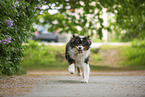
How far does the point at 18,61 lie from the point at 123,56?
13.8 m

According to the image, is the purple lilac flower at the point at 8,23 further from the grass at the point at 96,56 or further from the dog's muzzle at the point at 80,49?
the grass at the point at 96,56

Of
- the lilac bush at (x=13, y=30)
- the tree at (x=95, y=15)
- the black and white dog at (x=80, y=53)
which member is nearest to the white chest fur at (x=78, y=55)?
the black and white dog at (x=80, y=53)

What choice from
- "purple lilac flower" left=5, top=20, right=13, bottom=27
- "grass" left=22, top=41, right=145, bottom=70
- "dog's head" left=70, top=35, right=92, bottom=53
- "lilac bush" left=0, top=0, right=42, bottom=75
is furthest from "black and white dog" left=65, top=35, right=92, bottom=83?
"grass" left=22, top=41, right=145, bottom=70

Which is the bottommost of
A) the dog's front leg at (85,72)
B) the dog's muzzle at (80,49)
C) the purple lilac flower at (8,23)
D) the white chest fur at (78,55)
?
the dog's front leg at (85,72)

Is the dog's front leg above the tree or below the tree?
below

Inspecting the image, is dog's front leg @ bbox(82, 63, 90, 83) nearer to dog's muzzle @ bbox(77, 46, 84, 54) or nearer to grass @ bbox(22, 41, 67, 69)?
dog's muzzle @ bbox(77, 46, 84, 54)

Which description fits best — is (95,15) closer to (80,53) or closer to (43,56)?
(43,56)

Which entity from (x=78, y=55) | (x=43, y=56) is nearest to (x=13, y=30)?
(x=78, y=55)

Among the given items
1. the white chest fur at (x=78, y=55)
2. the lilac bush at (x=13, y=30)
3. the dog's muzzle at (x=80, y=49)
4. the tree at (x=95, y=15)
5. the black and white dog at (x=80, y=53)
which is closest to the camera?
the lilac bush at (x=13, y=30)

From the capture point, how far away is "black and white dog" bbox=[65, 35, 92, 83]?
29.3 ft

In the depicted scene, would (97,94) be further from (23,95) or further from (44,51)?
(44,51)

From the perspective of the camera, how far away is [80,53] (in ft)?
30.1

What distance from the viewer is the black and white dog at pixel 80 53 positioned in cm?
894

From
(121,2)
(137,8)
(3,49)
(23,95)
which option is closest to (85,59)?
(3,49)
